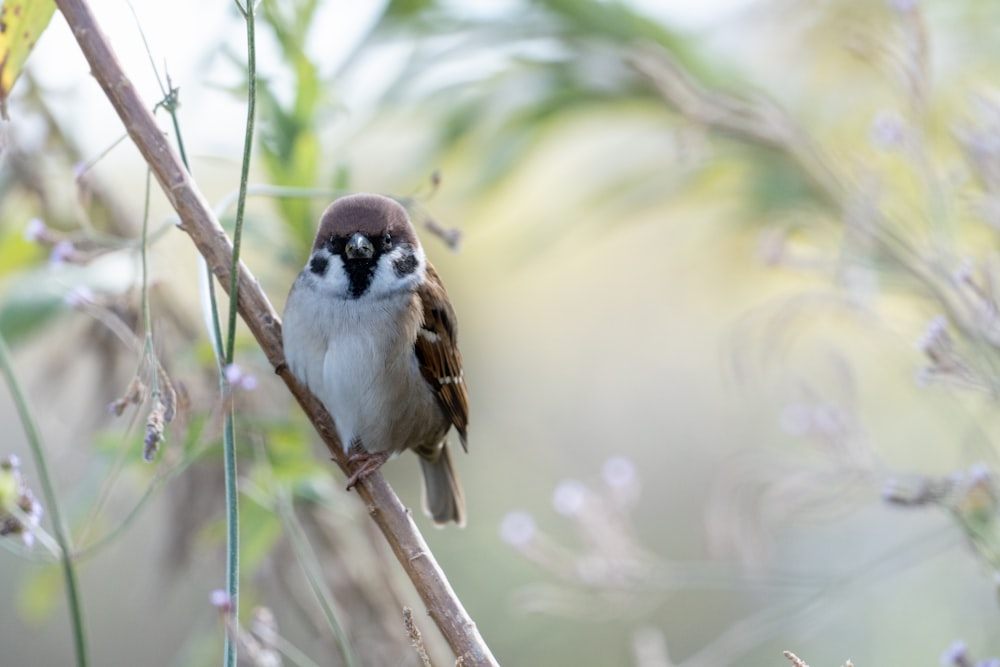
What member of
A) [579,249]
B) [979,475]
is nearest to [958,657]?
[979,475]

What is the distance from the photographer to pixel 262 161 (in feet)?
5.68

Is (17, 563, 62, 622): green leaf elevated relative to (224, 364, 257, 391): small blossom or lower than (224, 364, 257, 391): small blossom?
lower

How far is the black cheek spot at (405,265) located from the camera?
5.52ft

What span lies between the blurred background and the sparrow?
0.09 meters

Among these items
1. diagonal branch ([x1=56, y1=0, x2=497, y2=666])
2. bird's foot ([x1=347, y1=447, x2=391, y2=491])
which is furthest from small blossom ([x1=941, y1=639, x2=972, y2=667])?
bird's foot ([x1=347, y1=447, x2=391, y2=491])

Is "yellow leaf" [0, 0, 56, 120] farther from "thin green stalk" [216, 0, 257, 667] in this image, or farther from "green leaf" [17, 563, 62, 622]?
"green leaf" [17, 563, 62, 622]

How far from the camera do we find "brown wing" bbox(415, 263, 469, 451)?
5.61 feet

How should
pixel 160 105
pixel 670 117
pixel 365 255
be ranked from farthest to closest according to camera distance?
pixel 670 117 → pixel 365 255 → pixel 160 105

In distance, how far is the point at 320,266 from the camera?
162 cm

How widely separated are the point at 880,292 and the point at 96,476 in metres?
1.28

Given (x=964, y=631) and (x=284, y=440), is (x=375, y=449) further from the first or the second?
(x=964, y=631)

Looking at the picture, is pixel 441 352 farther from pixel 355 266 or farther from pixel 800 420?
pixel 800 420

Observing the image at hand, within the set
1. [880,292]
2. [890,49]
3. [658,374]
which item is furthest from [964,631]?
[658,374]

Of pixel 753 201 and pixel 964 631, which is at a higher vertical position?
pixel 753 201
